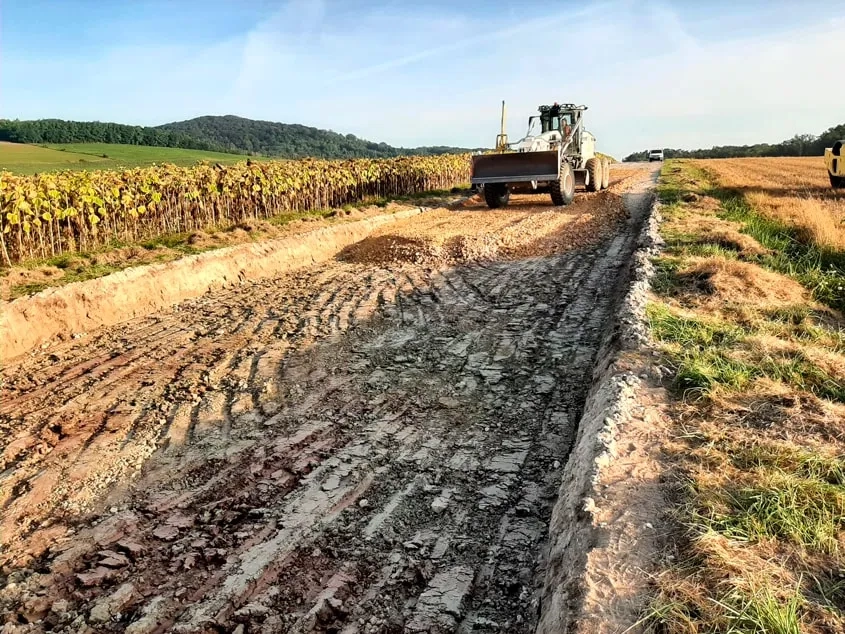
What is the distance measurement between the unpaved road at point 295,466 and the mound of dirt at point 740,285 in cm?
111

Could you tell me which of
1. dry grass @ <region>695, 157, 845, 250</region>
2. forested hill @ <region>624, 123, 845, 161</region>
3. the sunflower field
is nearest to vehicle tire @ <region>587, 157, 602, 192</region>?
dry grass @ <region>695, 157, 845, 250</region>

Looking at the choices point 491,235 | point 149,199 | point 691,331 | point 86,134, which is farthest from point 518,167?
point 86,134

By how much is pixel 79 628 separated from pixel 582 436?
3.14 meters

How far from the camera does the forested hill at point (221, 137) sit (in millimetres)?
46562

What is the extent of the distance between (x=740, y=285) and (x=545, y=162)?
31.3 feet

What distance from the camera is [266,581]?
3182 millimetres

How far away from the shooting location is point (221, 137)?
77.8 metres

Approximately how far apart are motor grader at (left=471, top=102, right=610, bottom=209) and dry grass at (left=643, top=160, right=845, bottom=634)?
9.05 meters

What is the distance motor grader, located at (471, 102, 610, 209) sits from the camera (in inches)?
605

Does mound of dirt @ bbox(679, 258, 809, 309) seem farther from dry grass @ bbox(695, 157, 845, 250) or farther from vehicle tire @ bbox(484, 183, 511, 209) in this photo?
vehicle tire @ bbox(484, 183, 511, 209)

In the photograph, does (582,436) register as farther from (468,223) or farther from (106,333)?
(468,223)

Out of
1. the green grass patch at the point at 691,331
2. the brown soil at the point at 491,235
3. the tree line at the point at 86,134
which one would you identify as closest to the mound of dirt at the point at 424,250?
the brown soil at the point at 491,235

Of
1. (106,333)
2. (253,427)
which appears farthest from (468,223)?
(253,427)

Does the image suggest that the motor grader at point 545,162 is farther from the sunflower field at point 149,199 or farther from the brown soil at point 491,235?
the sunflower field at point 149,199
